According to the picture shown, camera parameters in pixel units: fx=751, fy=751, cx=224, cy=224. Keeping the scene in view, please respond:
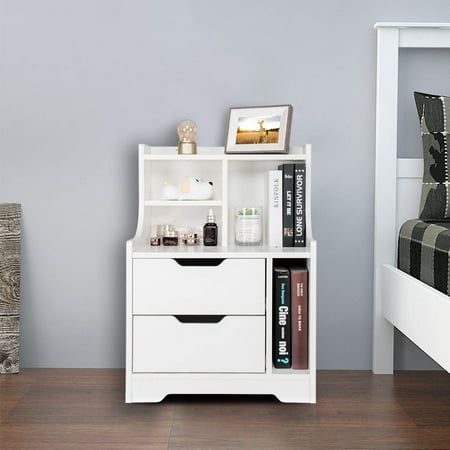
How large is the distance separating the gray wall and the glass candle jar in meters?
0.30

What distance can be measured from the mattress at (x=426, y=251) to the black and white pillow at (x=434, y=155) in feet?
0.24

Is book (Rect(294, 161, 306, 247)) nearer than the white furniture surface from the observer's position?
No

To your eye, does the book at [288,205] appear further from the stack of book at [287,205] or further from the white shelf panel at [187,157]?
the white shelf panel at [187,157]

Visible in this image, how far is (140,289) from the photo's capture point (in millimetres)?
2389

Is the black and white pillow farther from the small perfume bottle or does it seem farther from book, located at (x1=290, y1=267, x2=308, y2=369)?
the small perfume bottle

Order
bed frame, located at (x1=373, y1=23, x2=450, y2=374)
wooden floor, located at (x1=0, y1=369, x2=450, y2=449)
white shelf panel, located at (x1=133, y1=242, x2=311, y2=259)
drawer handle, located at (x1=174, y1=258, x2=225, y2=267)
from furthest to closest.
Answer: bed frame, located at (x1=373, y1=23, x2=450, y2=374), drawer handle, located at (x1=174, y1=258, x2=225, y2=267), white shelf panel, located at (x1=133, y1=242, x2=311, y2=259), wooden floor, located at (x1=0, y1=369, x2=450, y2=449)

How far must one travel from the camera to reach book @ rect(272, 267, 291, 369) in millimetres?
2408

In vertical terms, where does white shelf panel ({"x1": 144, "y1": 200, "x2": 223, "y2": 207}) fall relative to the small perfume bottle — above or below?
above

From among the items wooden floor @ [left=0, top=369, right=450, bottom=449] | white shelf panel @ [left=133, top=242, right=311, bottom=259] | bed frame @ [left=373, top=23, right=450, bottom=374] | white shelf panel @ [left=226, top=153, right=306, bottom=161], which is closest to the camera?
wooden floor @ [left=0, top=369, right=450, bottom=449]

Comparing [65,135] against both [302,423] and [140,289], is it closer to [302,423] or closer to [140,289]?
[140,289]

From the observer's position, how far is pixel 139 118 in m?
2.79

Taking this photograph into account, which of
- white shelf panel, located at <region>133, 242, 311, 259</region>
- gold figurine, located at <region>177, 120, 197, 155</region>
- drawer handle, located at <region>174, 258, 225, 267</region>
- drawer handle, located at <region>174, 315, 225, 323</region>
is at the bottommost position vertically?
drawer handle, located at <region>174, 315, 225, 323</region>

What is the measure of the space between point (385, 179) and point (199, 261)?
30.1 inches

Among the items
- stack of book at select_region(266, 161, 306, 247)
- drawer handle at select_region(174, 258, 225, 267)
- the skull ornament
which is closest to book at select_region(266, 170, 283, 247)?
stack of book at select_region(266, 161, 306, 247)
